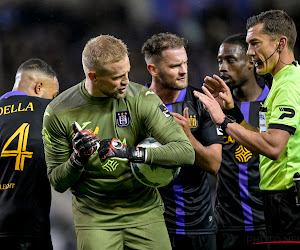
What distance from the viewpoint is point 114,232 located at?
9.64 feet

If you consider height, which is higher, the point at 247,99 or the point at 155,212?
the point at 247,99

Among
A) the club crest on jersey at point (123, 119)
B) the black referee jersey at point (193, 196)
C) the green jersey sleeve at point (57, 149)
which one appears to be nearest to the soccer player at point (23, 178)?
the green jersey sleeve at point (57, 149)

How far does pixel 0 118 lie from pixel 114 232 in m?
1.61

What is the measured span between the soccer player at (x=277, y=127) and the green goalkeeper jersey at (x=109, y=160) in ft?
1.43

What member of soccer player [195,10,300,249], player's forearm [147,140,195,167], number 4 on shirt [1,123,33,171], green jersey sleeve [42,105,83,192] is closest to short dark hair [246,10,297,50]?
soccer player [195,10,300,249]

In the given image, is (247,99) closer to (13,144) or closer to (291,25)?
(291,25)

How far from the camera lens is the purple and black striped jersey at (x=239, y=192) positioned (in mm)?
4023

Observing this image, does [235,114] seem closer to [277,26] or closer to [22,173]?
[277,26]

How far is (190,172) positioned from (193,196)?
184 millimetres

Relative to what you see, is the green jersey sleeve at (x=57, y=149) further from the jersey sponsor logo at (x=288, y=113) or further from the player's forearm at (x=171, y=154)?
the jersey sponsor logo at (x=288, y=113)

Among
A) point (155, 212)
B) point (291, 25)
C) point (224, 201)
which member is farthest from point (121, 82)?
point (224, 201)

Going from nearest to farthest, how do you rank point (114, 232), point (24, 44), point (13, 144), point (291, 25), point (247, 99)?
1. point (114, 232)
2. point (291, 25)
3. point (13, 144)
4. point (247, 99)
5. point (24, 44)

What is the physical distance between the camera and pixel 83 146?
2.71 m

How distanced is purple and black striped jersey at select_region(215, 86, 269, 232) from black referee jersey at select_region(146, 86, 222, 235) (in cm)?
30
